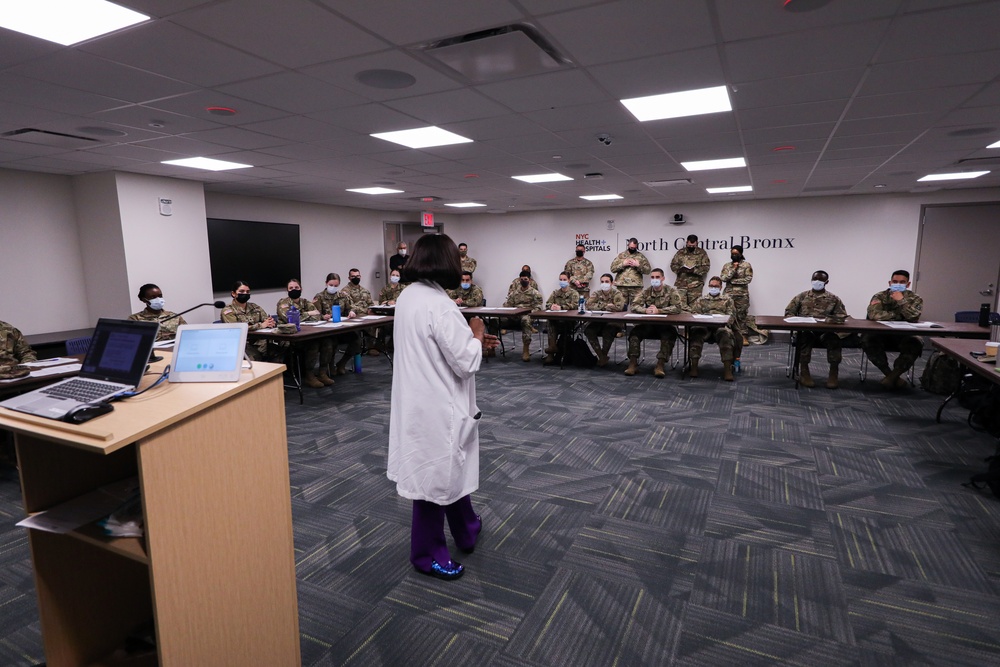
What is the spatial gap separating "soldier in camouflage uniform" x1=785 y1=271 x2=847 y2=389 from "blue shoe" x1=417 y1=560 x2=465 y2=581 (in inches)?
196

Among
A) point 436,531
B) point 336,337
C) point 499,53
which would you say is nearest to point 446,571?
point 436,531

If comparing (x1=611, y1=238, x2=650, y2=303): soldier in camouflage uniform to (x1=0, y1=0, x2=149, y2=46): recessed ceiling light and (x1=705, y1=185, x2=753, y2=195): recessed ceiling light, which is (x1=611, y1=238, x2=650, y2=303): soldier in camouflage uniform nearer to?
(x1=705, y1=185, x2=753, y2=195): recessed ceiling light

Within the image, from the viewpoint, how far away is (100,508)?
1.41 meters

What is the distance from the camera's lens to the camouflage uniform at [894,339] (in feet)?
18.1

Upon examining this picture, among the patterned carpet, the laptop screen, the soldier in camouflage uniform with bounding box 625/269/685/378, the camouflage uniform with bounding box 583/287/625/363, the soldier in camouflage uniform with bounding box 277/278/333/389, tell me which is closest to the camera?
the laptop screen

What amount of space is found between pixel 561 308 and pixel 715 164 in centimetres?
289

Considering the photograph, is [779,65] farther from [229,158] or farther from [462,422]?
[229,158]

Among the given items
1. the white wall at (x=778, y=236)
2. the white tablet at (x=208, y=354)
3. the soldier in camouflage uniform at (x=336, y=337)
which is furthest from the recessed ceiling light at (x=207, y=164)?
Result: the white wall at (x=778, y=236)

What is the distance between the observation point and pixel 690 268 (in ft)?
31.2

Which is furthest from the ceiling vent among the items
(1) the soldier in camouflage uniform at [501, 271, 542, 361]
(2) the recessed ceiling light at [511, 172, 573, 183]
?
(1) the soldier in camouflage uniform at [501, 271, 542, 361]

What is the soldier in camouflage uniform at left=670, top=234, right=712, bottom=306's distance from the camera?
9484mm

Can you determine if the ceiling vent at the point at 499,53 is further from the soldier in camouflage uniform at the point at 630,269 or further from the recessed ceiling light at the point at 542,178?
the soldier in camouflage uniform at the point at 630,269

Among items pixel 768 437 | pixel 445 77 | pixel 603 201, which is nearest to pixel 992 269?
pixel 603 201

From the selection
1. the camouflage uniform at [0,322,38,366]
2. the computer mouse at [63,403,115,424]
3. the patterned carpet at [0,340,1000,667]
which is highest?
the computer mouse at [63,403,115,424]
